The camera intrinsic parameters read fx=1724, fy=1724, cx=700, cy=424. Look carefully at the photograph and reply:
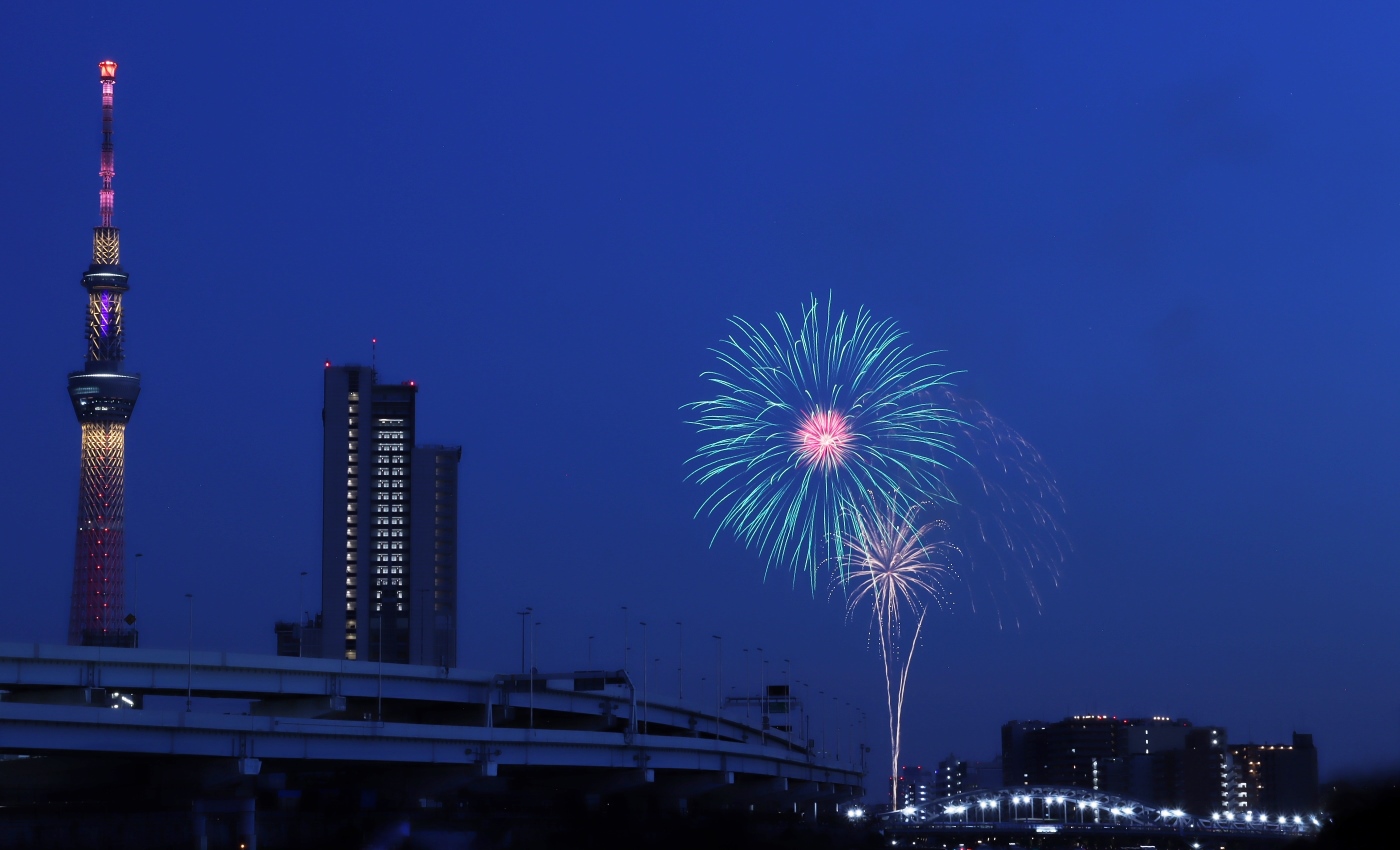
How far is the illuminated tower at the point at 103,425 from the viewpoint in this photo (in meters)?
176

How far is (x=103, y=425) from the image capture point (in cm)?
18075

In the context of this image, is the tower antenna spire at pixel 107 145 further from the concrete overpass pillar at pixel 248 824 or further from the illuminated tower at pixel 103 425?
the concrete overpass pillar at pixel 248 824

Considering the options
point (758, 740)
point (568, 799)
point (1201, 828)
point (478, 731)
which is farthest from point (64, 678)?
point (1201, 828)

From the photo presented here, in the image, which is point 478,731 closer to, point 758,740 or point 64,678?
point 64,678

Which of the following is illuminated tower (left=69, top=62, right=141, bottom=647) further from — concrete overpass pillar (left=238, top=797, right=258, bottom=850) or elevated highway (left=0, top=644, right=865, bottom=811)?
concrete overpass pillar (left=238, top=797, right=258, bottom=850)

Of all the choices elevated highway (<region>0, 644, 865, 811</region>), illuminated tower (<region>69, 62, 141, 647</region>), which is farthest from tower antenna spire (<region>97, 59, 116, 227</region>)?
elevated highway (<region>0, 644, 865, 811</region>)

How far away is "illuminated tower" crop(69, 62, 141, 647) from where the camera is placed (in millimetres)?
176500

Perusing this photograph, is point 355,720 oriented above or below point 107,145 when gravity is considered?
below

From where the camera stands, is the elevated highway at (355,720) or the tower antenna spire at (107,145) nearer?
the elevated highway at (355,720)

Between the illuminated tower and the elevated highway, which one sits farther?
the illuminated tower

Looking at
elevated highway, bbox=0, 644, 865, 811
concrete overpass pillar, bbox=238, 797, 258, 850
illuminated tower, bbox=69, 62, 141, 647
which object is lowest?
concrete overpass pillar, bbox=238, 797, 258, 850

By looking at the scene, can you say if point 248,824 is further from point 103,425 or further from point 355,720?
point 103,425

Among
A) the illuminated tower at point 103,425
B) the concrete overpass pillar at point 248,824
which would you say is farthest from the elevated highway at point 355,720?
the illuminated tower at point 103,425

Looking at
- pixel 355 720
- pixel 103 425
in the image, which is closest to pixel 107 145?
pixel 103 425
